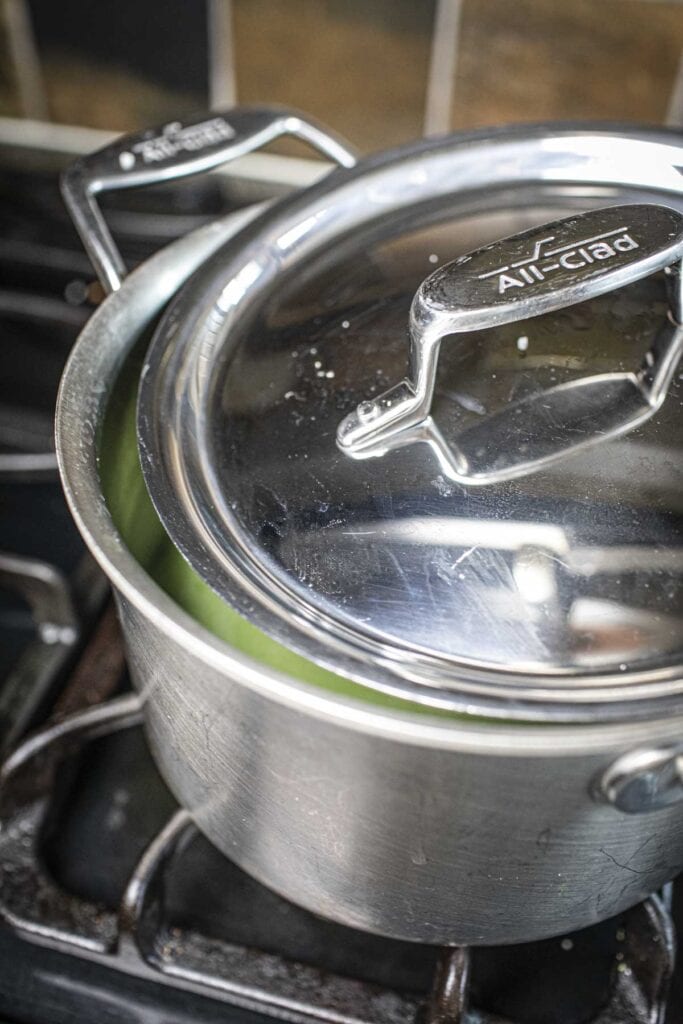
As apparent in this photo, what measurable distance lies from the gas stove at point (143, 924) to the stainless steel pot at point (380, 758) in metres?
0.06

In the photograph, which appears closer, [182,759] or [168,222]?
[182,759]

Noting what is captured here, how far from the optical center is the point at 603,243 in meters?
0.47

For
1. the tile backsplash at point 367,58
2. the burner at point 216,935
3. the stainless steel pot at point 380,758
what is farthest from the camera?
the tile backsplash at point 367,58

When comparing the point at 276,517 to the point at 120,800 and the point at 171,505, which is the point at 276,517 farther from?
the point at 120,800

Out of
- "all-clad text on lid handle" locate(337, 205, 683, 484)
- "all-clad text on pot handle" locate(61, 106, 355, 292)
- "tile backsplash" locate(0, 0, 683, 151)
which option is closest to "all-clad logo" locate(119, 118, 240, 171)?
"all-clad text on pot handle" locate(61, 106, 355, 292)

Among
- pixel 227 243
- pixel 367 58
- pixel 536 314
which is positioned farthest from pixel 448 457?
pixel 367 58

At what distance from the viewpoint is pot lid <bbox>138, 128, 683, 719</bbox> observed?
43 centimetres

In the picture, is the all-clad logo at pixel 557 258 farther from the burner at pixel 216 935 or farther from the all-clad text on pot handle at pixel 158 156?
the burner at pixel 216 935

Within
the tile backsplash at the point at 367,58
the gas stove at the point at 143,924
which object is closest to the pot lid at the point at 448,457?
the gas stove at the point at 143,924

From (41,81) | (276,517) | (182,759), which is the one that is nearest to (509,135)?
(276,517)

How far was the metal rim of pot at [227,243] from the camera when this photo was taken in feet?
1.29

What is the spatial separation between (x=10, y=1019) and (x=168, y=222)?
27.2 inches

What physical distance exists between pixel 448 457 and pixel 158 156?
28cm

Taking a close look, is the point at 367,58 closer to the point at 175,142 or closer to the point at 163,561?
the point at 175,142
